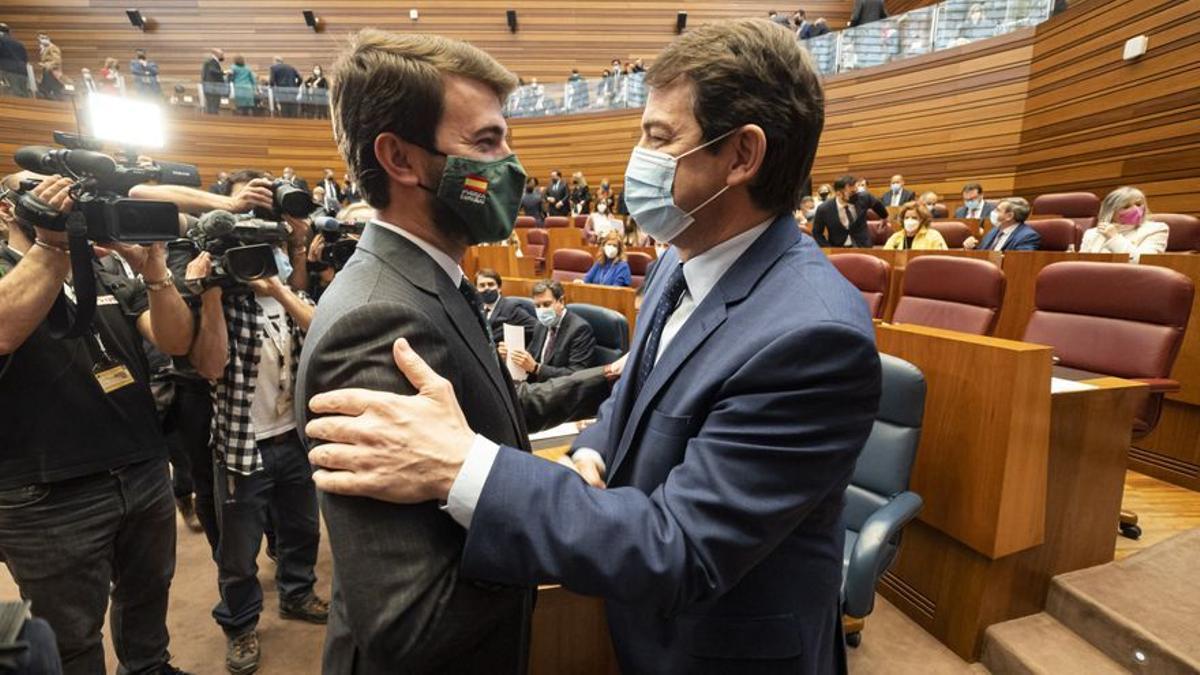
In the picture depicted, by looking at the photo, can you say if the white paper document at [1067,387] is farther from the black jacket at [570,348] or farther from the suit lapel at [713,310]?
the black jacket at [570,348]

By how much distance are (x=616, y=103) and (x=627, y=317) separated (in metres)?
9.62

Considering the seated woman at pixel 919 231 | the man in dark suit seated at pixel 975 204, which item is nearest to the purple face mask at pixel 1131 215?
the seated woman at pixel 919 231

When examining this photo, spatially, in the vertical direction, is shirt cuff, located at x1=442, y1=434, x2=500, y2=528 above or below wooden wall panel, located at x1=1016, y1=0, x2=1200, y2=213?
below

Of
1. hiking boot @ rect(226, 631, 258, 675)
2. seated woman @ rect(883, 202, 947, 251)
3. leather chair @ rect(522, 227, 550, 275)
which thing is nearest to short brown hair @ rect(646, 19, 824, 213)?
hiking boot @ rect(226, 631, 258, 675)

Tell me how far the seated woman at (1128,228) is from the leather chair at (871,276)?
1689mm

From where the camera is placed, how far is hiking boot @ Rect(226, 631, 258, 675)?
1949 millimetres

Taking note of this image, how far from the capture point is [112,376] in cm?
153

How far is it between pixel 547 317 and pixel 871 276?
1.97m

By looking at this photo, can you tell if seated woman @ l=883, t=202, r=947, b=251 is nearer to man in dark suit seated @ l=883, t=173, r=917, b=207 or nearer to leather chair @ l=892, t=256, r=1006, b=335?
leather chair @ l=892, t=256, r=1006, b=335

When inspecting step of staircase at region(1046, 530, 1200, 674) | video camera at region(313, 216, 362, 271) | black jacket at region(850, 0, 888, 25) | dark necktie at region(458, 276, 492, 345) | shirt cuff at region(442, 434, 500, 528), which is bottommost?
step of staircase at region(1046, 530, 1200, 674)

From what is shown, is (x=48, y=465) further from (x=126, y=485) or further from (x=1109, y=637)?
(x=1109, y=637)

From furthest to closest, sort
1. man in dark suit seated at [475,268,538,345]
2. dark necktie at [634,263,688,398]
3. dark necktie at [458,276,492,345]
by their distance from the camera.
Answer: man in dark suit seated at [475,268,538,345] < dark necktie at [634,263,688,398] < dark necktie at [458,276,492,345]

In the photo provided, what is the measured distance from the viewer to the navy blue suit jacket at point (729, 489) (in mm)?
667

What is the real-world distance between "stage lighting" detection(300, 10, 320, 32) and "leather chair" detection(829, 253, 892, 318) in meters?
13.6
